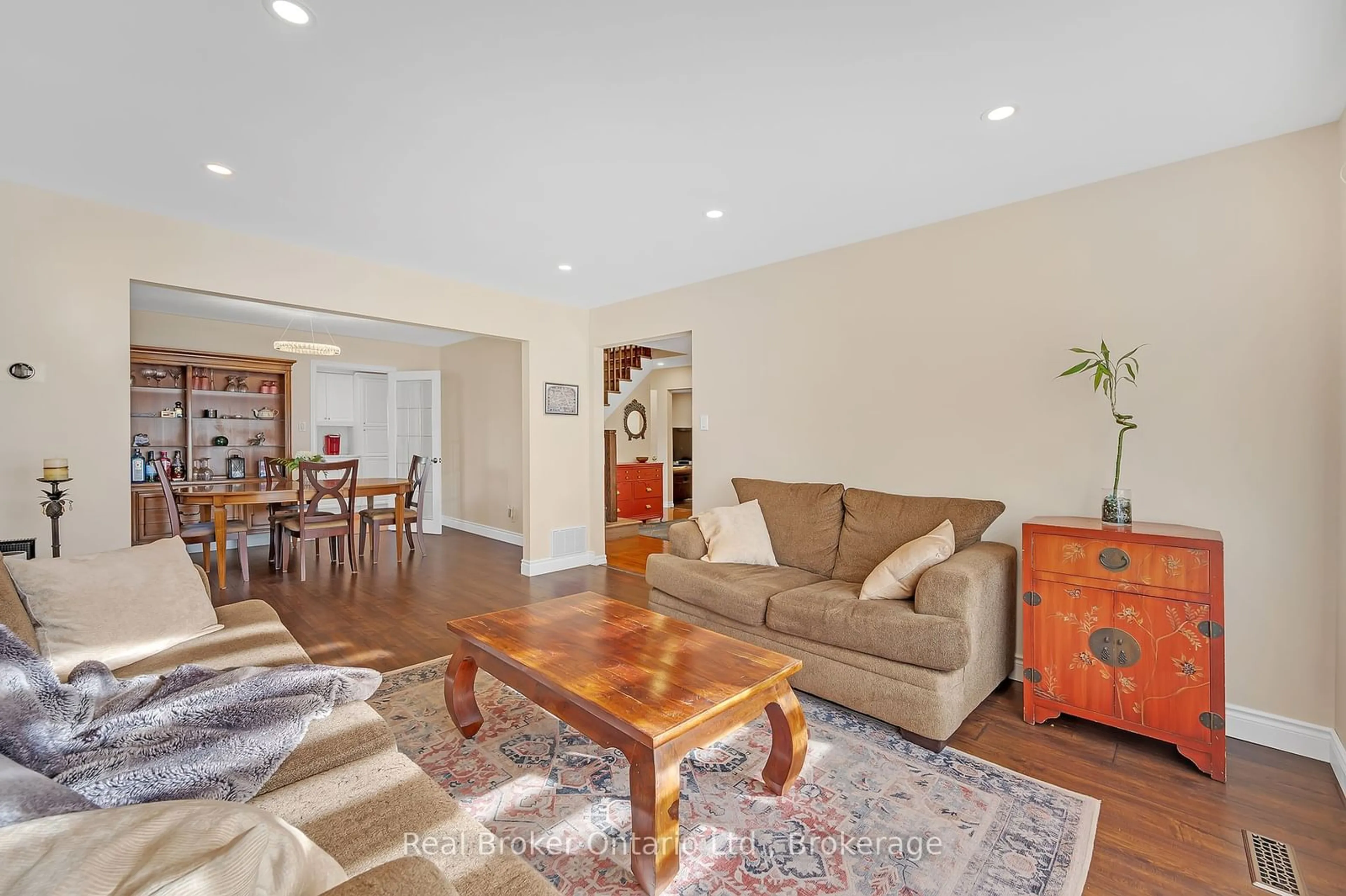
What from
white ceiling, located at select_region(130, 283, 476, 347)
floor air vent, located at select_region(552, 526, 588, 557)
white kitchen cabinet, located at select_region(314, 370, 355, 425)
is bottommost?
floor air vent, located at select_region(552, 526, 588, 557)

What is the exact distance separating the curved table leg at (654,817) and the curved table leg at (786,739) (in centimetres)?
52

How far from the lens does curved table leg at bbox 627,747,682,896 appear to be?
152cm

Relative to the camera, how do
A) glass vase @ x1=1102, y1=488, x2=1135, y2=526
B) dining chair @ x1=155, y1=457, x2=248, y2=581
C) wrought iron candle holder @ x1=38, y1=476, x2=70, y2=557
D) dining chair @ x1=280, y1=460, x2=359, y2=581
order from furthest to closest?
dining chair @ x1=280, y1=460, x2=359, y2=581 → dining chair @ x1=155, y1=457, x2=248, y2=581 → wrought iron candle holder @ x1=38, y1=476, x2=70, y2=557 → glass vase @ x1=1102, y1=488, x2=1135, y2=526

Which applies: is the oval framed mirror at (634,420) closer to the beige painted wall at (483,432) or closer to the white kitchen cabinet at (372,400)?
the beige painted wall at (483,432)

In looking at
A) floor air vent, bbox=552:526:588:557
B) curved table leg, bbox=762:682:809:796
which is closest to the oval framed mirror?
floor air vent, bbox=552:526:588:557

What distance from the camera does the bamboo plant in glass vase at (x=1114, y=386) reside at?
2467mm

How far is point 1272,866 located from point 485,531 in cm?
693

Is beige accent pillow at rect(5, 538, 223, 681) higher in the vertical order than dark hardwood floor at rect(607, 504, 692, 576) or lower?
higher

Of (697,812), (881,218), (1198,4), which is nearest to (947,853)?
(697,812)

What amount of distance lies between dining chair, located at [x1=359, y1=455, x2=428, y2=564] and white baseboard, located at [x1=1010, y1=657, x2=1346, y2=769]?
19.7 feet

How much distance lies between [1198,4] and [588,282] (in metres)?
3.76

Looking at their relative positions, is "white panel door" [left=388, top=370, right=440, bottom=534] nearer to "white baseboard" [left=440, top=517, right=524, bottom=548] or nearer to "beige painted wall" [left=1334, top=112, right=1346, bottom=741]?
"white baseboard" [left=440, top=517, right=524, bottom=548]

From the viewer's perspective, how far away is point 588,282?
15.5ft

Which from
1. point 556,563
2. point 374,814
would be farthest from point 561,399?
point 374,814
